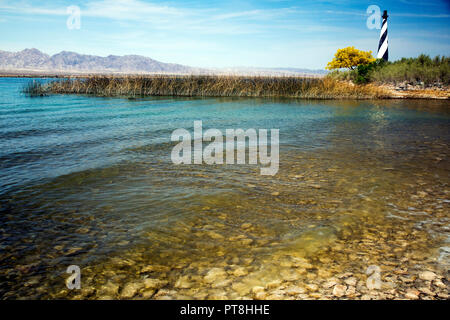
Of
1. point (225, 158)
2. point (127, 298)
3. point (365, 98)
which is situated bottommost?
point (127, 298)

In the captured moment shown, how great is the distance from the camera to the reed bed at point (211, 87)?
3139 cm

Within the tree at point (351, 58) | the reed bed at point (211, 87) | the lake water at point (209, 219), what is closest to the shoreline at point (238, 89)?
the reed bed at point (211, 87)

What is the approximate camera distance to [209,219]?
4.57 metres

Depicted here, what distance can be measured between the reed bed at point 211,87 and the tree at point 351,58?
55.8 feet

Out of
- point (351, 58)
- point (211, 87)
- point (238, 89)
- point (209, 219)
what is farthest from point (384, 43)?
point (209, 219)

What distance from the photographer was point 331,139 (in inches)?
435

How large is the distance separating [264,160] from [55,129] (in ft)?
33.6

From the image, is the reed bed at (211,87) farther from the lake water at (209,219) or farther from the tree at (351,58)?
the lake water at (209,219)

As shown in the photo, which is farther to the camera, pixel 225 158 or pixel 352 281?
pixel 225 158

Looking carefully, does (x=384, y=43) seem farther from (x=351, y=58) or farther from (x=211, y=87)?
(x=211, y=87)

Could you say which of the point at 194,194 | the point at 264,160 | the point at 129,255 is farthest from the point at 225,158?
the point at 129,255

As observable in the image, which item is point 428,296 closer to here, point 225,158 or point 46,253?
point 46,253

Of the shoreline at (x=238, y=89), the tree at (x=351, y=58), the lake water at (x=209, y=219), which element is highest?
the tree at (x=351, y=58)

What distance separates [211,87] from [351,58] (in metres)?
29.3
